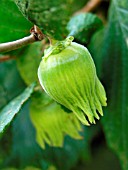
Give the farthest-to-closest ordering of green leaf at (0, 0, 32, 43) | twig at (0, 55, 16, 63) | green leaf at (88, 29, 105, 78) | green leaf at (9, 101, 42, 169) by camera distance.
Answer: green leaf at (9, 101, 42, 169) → green leaf at (88, 29, 105, 78) → twig at (0, 55, 16, 63) → green leaf at (0, 0, 32, 43)

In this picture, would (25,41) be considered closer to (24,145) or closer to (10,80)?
(10,80)

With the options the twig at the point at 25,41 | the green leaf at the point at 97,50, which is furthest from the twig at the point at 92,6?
the twig at the point at 25,41

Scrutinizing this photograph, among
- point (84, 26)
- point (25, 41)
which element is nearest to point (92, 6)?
point (84, 26)

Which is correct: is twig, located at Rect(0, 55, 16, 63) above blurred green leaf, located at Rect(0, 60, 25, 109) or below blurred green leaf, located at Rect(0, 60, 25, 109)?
above

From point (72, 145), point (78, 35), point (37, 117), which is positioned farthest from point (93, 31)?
point (72, 145)

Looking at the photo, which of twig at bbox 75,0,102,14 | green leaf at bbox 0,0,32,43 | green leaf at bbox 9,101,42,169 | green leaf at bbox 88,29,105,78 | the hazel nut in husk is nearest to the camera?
the hazel nut in husk

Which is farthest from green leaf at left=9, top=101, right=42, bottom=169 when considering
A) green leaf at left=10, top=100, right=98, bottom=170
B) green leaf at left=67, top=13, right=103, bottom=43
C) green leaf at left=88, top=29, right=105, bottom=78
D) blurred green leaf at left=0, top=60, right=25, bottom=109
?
green leaf at left=67, top=13, right=103, bottom=43

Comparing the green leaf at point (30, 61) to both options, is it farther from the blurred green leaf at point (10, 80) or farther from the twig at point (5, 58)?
the blurred green leaf at point (10, 80)

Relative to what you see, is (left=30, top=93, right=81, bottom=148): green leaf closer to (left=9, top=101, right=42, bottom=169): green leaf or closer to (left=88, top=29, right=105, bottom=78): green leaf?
(left=88, top=29, right=105, bottom=78): green leaf

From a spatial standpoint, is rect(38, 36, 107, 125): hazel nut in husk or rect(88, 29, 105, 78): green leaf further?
rect(88, 29, 105, 78): green leaf
